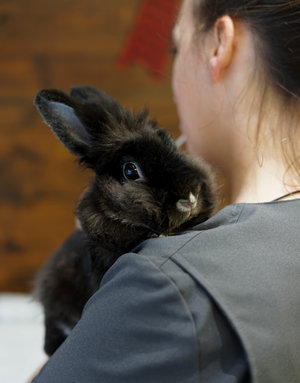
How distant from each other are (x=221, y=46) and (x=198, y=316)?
522mm

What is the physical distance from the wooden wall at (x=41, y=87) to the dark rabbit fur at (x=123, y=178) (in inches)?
51.2

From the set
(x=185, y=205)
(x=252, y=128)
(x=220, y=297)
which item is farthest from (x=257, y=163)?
(x=220, y=297)

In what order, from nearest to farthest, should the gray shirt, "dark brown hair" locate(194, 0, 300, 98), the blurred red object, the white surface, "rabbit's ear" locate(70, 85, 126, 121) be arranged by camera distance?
the gray shirt, "dark brown hair" locate(194, 0, 300, 98), "rabbit's ear" locate(70, 85, 126, 121), the white surface, the blurred red object

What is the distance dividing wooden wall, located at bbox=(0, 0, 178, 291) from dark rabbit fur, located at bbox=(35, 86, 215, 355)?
1.30m

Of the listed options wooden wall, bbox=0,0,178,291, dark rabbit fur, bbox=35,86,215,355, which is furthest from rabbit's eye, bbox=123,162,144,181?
wooden wall, bbox=0,0,178,291

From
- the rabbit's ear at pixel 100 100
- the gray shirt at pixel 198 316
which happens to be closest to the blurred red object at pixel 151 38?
the rabbit's ear at pixel 100 100

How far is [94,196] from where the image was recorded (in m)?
0.81

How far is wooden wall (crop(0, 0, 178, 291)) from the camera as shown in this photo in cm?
204

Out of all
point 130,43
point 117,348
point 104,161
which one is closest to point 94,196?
point 104,161

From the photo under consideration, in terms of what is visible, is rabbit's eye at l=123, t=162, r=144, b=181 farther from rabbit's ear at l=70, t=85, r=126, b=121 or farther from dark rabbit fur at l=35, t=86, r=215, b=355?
rabbit's ear at l=70, t=85, r=126, b=121

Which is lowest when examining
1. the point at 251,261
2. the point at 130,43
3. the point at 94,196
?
the point at 251,261

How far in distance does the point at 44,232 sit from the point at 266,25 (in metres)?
1.78

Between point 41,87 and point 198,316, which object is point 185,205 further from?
point 41,87

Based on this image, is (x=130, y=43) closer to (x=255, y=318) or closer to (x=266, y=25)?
(x=266, y=25)
